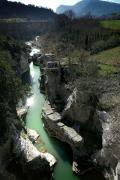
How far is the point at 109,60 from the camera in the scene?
40094 millimetres

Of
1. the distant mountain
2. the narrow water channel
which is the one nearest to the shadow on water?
the narrow water channel

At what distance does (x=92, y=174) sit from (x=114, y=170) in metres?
3.09

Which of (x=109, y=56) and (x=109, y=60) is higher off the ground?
(x=109, y=56)

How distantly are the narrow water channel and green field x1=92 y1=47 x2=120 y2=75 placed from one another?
10.4 meters

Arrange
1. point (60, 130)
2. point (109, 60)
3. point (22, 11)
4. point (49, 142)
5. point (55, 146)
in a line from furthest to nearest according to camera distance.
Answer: point (22, 11), point (109, 60), point (49, 142), point (55, 146), point (60, 130)

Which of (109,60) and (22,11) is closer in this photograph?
(109,60)

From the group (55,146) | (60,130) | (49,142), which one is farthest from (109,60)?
(55,146)

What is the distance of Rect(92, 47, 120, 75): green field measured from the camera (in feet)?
119

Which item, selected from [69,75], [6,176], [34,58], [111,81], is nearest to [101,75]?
[111,81]

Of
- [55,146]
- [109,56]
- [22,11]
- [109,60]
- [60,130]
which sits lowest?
[55,146]

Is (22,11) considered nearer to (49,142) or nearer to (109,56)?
(109,56)

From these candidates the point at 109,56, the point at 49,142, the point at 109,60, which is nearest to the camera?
the point at 49,142

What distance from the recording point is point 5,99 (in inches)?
1000

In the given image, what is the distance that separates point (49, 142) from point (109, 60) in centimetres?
1512
